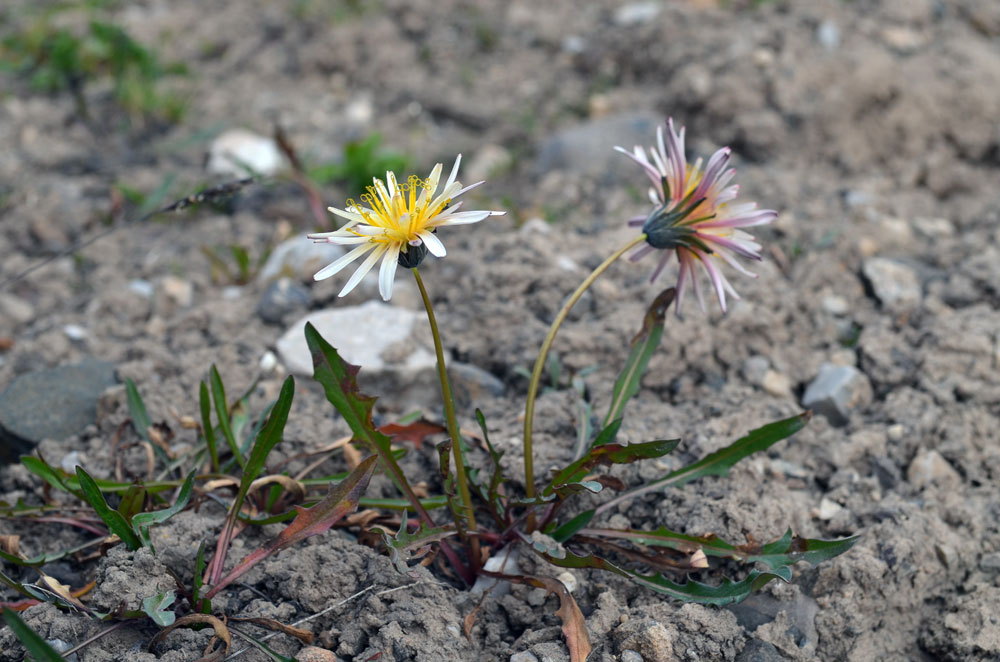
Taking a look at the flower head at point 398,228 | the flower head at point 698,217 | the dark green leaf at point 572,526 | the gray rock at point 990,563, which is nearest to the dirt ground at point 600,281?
the gray rock at point 990,563

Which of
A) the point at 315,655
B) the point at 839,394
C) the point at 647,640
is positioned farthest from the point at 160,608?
the point at 839,394

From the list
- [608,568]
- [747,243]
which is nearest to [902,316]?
[747,243]

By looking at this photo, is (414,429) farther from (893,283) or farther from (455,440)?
(893,283)

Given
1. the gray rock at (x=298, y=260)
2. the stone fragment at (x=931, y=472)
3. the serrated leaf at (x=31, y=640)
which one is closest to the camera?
the serrated leaf at (x=31, y=640)

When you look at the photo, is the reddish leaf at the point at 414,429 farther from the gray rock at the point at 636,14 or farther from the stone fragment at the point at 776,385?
the gray rock at the point at 636,14

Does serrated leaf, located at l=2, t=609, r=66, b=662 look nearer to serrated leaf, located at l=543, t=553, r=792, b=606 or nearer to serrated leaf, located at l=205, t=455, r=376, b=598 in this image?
serrated leaf, located at l=205, t=455, r=376, b=598

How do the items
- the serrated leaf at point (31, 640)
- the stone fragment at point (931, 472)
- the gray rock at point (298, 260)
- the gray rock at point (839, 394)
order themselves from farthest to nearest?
1. the gray rock at point (298, 260)
2. the gray rock at point (839, 394)
3. the stone fragment at point (931, 472)
4. the serrated leaf at point (31, 640)

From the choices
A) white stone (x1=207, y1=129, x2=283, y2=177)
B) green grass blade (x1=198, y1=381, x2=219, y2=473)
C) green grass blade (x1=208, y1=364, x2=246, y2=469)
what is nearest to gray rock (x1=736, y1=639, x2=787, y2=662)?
green grass blade (x1=208, y1=364, x2=246, y2=469)
